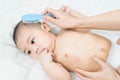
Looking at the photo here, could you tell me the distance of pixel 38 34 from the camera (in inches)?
57.7

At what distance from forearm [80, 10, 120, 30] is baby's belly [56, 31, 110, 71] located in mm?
89

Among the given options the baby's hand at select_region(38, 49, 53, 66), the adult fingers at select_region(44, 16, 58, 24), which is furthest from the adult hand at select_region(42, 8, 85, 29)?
the baby's hand at select_region(38, 49, 53, 66)

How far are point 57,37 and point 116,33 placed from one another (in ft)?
1.09

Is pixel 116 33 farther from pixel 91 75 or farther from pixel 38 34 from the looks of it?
pixel 38 34

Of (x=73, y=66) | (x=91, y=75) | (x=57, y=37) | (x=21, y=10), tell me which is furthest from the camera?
(x=21, y=10)

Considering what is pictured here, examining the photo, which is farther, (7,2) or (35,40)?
(7,2)

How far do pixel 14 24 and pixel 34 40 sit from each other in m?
0.21

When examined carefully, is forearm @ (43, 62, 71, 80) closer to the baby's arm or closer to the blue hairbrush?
the baby's arm

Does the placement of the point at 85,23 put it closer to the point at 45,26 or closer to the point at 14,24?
the point at 45,26

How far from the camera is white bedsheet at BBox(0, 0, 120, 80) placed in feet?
4.55

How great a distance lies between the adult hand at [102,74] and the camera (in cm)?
128

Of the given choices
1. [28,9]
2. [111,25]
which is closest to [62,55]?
[111,25]

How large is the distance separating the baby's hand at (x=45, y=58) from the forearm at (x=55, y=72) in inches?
0.7

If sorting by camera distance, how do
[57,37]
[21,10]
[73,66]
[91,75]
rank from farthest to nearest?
1. [21,10]
2. [57,37]
3. [73,66]
4. [91,75]
